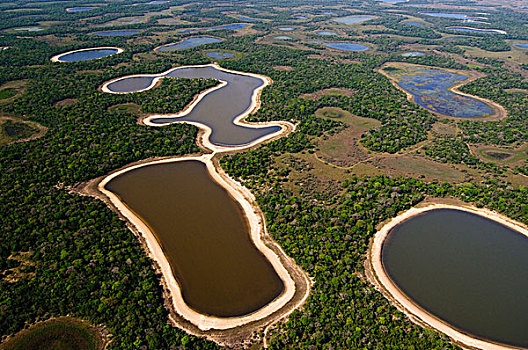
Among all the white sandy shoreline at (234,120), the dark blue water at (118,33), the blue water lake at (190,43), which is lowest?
the white sandy shoreline at (234,120)

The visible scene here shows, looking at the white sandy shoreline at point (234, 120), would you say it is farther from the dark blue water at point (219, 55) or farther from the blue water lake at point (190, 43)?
the blue water lake at point (190, 43)

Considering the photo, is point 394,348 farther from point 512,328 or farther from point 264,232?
point 264,232

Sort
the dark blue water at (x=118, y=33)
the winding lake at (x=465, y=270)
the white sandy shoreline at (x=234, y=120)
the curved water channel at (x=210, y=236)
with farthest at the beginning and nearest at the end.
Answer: the dark blue water at (x=118, y=33)
the white sandy shoreline at (x=234, y=120)
the curved water channel at (x=210, y=236)
the winding lake at (x=465, y=270)

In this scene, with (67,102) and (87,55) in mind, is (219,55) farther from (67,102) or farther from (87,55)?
(67,102)

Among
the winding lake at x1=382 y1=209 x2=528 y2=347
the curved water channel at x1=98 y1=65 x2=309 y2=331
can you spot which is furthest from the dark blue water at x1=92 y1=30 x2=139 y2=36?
the winding lake at x1=382 y1=209 x2=528 y2=347

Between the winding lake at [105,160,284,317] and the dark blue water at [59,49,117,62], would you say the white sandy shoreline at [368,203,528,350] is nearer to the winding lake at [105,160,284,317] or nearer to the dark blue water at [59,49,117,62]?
the winding lake at [105,160,284,317]

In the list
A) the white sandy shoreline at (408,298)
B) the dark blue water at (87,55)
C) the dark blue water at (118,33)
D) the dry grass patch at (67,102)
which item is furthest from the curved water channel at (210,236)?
the dark blue water at (118,33)
